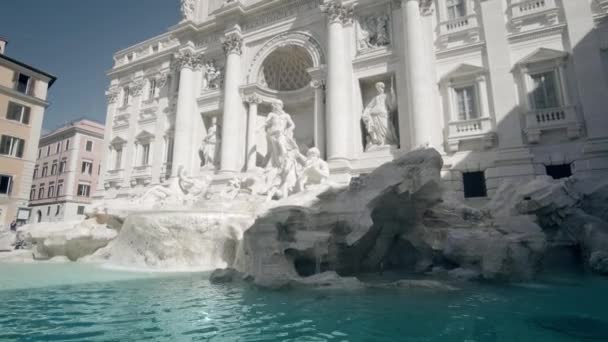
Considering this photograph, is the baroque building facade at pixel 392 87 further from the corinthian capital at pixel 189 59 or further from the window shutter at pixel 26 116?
the window shutter at pixel 26 116

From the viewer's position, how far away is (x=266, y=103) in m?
16.7

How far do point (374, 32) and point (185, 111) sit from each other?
1051 centimetres

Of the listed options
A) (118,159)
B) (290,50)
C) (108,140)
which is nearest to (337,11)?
(290,50)

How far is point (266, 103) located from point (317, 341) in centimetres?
1480

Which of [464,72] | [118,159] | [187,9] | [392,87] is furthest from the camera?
[118,159]

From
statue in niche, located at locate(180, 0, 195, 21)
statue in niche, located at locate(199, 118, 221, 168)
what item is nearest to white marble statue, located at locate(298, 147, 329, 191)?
statue in niche, located at locate(199, 118, 221, 168)

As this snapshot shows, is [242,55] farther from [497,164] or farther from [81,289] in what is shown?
[81,289]

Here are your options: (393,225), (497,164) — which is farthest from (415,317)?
(497,164)

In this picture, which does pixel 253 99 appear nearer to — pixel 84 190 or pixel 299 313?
pixel 299 313

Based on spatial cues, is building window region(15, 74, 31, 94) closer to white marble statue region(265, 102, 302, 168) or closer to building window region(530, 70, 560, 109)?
white marble statue region(265, 102, 302, 168)

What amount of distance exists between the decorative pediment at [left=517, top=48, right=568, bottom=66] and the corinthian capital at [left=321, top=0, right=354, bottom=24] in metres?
7.03

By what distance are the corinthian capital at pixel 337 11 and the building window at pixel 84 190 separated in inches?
1211

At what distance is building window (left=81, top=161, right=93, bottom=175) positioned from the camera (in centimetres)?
3284

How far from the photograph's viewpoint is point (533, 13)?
11.6 m
